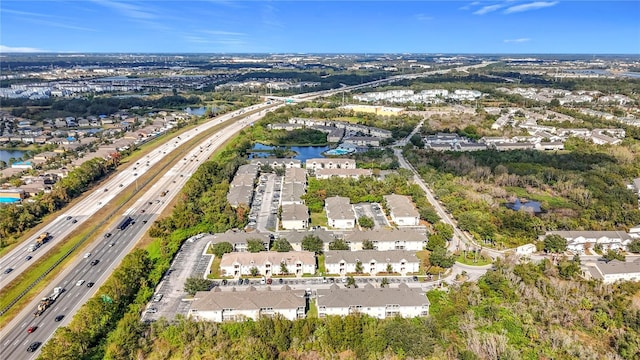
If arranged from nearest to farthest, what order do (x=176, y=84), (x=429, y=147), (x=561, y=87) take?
1. (x=429, y=147)
2. (x=561, y=87)
3. (x=176, y=84)

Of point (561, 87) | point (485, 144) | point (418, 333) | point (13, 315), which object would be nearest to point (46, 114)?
point (13, 315)

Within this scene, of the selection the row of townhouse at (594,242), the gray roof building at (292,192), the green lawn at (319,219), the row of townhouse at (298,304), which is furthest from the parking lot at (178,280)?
the row of townhouse at (594,242)

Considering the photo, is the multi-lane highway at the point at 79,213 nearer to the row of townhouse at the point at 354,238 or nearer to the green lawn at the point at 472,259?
the row of townhouse at the point at 354,238

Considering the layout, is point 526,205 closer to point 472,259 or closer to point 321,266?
point 472,259

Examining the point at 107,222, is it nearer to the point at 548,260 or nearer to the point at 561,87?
the point at 548,260

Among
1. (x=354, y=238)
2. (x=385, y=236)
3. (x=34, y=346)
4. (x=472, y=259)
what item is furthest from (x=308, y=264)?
(x=34, y=346)

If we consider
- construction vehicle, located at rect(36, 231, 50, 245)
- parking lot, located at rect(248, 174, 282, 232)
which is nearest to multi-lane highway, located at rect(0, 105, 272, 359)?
construction vehicle, located at rect(36, 231, 50, 245)
